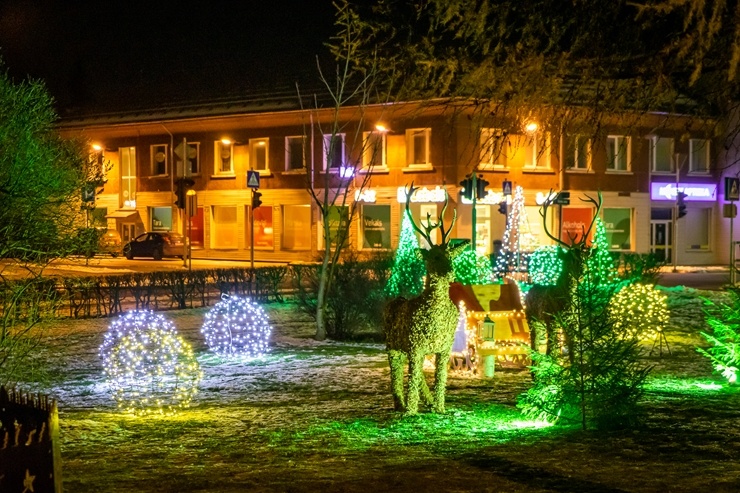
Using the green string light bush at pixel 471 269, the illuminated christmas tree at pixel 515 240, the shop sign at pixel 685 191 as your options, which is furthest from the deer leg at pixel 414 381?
the shop sign at pixel 685 191

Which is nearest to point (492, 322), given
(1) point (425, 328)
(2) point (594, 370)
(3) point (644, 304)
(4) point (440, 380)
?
(4) point (440, 380)

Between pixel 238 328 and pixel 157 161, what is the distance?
37943 millimetres

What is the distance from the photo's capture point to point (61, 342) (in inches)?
637

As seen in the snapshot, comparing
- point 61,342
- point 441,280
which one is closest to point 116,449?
point 441,280

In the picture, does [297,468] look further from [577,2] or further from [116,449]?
[577,2]

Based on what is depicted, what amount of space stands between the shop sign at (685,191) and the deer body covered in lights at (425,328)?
136ft

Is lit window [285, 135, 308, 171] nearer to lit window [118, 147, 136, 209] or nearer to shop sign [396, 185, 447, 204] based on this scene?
shop sign [396, 185, 447, 204]

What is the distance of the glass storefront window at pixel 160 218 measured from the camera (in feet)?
171

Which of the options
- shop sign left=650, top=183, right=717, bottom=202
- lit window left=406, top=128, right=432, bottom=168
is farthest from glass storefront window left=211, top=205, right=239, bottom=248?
shop sign left=650, top=183, right=717, bottom=202

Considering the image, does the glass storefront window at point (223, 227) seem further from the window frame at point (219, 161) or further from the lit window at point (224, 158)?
the lit window at point (224, 158)

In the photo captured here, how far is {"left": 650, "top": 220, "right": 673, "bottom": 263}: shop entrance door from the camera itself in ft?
160

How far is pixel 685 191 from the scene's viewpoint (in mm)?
48500

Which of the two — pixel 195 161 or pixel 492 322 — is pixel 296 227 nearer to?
pixel 195 161

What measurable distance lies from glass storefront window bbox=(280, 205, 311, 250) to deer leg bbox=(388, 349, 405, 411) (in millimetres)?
37621
